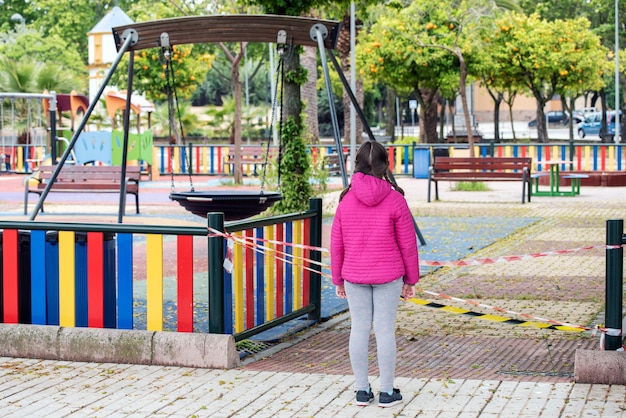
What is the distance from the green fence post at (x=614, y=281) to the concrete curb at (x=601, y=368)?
164 millimetres

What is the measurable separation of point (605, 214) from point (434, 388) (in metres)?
13.0

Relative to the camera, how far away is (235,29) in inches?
453

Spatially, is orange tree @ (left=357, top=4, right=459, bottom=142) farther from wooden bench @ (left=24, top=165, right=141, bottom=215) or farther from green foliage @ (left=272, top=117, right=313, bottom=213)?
green foliage @ (left=272, top=117, right=313, bottom=213)

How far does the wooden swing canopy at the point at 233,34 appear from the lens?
1123 centimetres

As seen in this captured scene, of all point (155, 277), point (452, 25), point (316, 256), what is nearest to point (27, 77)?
point (452, 25)

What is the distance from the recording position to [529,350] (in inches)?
311

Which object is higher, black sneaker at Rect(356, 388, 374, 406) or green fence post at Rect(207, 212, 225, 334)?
green fence post at Rect(207, 212, 225, 334)

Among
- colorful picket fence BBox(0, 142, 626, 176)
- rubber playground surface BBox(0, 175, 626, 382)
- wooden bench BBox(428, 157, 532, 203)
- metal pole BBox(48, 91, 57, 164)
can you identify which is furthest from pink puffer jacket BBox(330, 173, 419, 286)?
colorful picket fence BBox(0, 142, 626, 176)

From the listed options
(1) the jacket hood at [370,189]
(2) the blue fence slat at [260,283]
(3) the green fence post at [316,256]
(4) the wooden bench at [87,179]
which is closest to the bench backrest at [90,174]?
(4) the wooden bench at [87,179]

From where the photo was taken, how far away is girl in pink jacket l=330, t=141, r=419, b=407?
20.3 ft

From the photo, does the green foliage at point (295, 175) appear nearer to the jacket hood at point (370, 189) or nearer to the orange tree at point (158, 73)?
the jacket hood at point (370, 189)

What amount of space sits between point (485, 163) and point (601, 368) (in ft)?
53.4

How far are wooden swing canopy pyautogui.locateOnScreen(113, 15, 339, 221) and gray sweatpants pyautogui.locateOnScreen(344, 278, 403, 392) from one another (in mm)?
4910

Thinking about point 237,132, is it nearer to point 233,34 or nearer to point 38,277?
point 233,34
